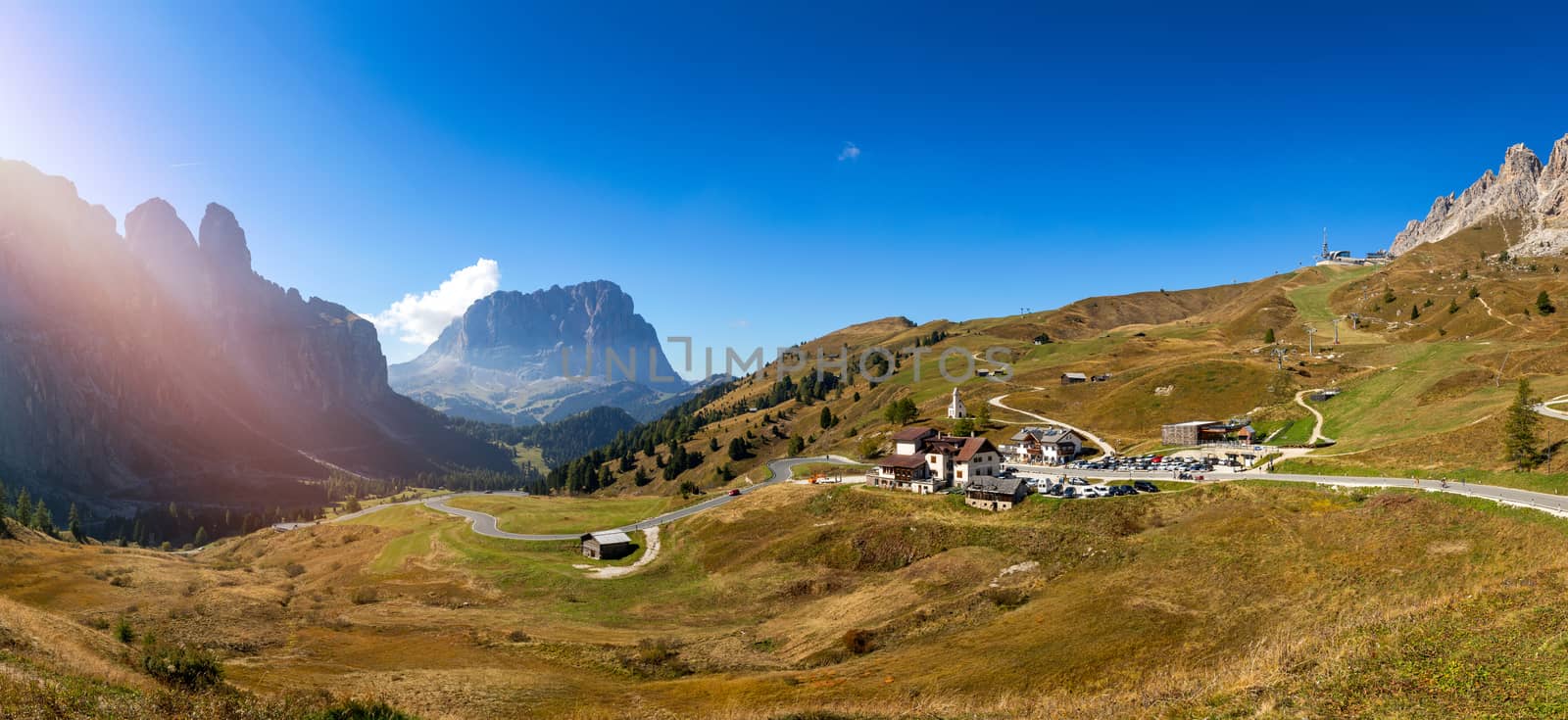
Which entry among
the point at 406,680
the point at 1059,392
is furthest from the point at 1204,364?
the point at 406,680

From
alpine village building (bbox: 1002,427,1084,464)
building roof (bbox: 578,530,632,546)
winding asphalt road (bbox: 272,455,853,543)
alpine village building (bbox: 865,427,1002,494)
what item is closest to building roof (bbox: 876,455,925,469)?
alpine village building (bbox: 865,427,1002,494)

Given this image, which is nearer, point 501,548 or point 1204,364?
point 501,548

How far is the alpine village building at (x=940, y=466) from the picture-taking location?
289 feet

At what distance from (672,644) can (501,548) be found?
51467 millimetres

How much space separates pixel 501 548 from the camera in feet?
294

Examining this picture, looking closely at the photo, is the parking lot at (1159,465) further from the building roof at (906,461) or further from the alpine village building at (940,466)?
the building roof at (906,461)

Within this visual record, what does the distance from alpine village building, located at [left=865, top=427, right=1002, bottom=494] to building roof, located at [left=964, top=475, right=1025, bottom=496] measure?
4703 millimetres

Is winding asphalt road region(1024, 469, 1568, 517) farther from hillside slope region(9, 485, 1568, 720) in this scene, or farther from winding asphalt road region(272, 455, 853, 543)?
winding asphalt road region(272, 455, 853, 543)

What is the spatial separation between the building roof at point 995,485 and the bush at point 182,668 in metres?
67.4

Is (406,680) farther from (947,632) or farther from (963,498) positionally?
(963,498)

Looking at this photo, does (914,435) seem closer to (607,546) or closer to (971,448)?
(971,448)

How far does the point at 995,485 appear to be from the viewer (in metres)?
75.6

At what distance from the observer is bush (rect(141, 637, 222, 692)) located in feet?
90.2

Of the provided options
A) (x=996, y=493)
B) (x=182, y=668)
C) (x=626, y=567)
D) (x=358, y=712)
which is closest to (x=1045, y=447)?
(x=996, y=493)
